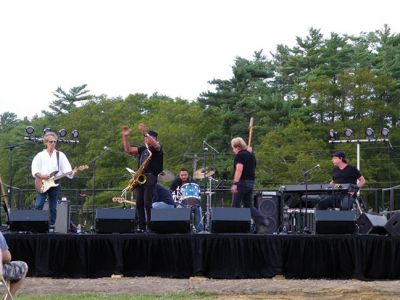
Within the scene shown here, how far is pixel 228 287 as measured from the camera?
39.2ft

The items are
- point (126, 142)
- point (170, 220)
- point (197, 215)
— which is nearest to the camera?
point (170, 220)

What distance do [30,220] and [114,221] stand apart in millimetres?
1291

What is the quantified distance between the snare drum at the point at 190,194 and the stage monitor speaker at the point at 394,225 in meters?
4.26

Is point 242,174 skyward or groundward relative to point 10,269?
skyward

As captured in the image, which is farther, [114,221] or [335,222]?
[114,221]

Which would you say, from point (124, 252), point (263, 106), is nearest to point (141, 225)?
point (124, 252)

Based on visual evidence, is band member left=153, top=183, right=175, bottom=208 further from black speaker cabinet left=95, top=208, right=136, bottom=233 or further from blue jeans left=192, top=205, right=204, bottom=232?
black speaker cabinet left=95, top=208, right=136, bottom=233

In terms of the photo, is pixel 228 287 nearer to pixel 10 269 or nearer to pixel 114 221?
pixel 114 221

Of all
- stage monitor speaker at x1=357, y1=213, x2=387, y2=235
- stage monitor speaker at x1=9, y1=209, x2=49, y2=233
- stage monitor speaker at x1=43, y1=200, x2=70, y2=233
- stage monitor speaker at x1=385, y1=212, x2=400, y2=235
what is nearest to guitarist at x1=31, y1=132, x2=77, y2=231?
stage monitor speaker at x1=43, y1=200, x2=70, y2=233

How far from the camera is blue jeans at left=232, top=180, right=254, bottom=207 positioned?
45.8 ft

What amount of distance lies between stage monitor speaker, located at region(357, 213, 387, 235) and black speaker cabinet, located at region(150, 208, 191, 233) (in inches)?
111

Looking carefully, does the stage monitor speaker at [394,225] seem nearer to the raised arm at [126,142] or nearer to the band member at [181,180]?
the raised arm at [126,142]

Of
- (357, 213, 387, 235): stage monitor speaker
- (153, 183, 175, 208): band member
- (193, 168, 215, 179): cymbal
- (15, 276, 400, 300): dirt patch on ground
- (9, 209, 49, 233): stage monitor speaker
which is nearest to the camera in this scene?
(15, 276, 400, 300): dirt patch on ground

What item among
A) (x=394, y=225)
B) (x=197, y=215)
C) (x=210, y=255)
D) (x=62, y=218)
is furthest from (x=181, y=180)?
(x=394, y=225)
